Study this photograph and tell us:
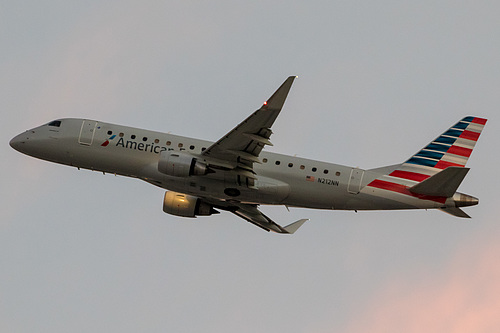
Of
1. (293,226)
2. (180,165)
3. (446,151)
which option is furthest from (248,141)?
(446,151)

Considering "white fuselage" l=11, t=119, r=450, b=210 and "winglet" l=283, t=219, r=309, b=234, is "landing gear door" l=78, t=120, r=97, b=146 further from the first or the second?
"winglet" l=283, t=219, r=309, b=234

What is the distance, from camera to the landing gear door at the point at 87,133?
56969mm

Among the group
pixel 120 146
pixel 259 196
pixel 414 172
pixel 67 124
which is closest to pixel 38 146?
pixel 67 124

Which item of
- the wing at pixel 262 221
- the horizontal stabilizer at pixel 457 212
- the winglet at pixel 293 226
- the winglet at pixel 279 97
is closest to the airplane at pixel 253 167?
the horizontal stabilizer at pixel 457 212

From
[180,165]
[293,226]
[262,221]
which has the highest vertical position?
[180,165]

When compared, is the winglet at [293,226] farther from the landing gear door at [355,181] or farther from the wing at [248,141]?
the wing at [248,141]

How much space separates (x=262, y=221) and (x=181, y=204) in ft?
→ 20.3

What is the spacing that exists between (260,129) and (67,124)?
15.3 meters

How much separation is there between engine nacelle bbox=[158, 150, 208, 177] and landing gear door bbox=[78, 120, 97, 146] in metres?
6.28

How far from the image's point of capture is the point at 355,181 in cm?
5478

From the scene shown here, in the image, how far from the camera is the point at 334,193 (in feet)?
179

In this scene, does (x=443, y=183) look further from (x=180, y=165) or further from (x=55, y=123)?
(x=55, y=123)

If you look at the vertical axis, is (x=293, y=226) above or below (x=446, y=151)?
below

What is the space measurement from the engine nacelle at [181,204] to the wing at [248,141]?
703cm
